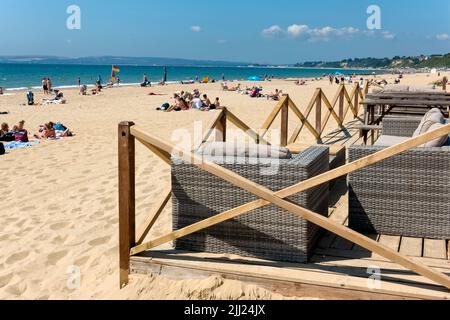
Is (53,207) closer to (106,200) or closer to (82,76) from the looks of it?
(106,200)

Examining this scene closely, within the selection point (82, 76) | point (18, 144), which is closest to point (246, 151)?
point (18, 144)

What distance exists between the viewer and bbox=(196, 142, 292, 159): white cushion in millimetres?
3258

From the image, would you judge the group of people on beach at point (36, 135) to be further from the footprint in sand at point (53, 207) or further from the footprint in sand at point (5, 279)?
the footprint in sand at point (5, 279)

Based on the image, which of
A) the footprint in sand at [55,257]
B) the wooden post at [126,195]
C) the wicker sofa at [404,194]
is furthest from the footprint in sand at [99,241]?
the wicker sofa at [404,194]

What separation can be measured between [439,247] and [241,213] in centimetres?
149

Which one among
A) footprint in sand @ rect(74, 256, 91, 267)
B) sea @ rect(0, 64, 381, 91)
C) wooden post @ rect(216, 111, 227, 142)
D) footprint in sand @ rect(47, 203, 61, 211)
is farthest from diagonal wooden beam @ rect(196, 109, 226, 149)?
sea @ rect(0, 64, 381, 91)

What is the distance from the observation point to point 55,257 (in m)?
3.95

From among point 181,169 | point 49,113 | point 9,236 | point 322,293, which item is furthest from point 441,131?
point 49,113

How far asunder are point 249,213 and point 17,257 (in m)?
2.04

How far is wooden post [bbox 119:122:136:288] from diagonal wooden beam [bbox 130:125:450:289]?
83 millimetres

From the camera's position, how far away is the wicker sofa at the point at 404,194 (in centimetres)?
343

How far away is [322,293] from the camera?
293 cm

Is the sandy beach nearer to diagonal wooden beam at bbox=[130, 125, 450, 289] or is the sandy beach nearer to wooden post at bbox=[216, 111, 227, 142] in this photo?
diagonal wooden beam at bbox=[130, 125, 450, 289]

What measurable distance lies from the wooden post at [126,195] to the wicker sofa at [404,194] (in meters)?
1.65
